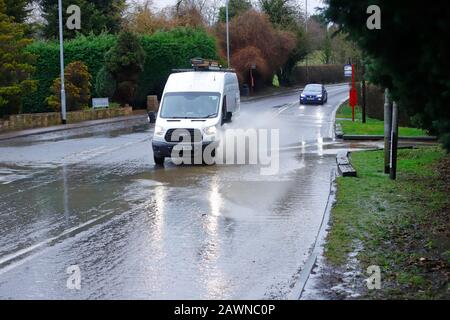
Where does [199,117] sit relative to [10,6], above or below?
below

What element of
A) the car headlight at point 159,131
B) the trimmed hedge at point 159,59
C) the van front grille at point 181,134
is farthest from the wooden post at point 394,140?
the trimmed hedge at point 159,59

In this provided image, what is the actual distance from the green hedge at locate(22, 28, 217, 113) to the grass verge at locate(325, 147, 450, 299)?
31.1 metres

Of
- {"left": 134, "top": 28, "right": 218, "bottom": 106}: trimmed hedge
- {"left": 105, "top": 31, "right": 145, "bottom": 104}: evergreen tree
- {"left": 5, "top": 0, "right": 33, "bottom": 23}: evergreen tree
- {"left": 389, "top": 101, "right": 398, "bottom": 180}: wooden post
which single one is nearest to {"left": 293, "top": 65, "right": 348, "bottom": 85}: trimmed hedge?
{"left": 134, "top": 28, "right": 218, "bottom": 106}: trimmed hedge

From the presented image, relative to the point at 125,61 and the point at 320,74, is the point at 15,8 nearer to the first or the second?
the point at 125,61

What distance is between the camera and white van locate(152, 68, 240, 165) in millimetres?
17984

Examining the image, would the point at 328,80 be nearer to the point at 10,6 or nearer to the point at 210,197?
the point at 10,6

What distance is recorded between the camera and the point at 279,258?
866 centimetres

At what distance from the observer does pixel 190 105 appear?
19.2 metres

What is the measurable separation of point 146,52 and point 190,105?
28.8m

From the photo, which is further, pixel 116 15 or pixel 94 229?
pixel 116 15

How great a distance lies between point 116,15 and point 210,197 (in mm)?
46749

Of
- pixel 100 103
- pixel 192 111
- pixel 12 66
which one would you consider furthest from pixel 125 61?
pixel 192 111

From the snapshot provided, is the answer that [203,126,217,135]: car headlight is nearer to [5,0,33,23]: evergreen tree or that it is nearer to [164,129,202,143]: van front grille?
Answer: [164,129,202,143]: van front grille

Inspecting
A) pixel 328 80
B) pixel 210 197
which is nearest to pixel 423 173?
pixel 210 197
